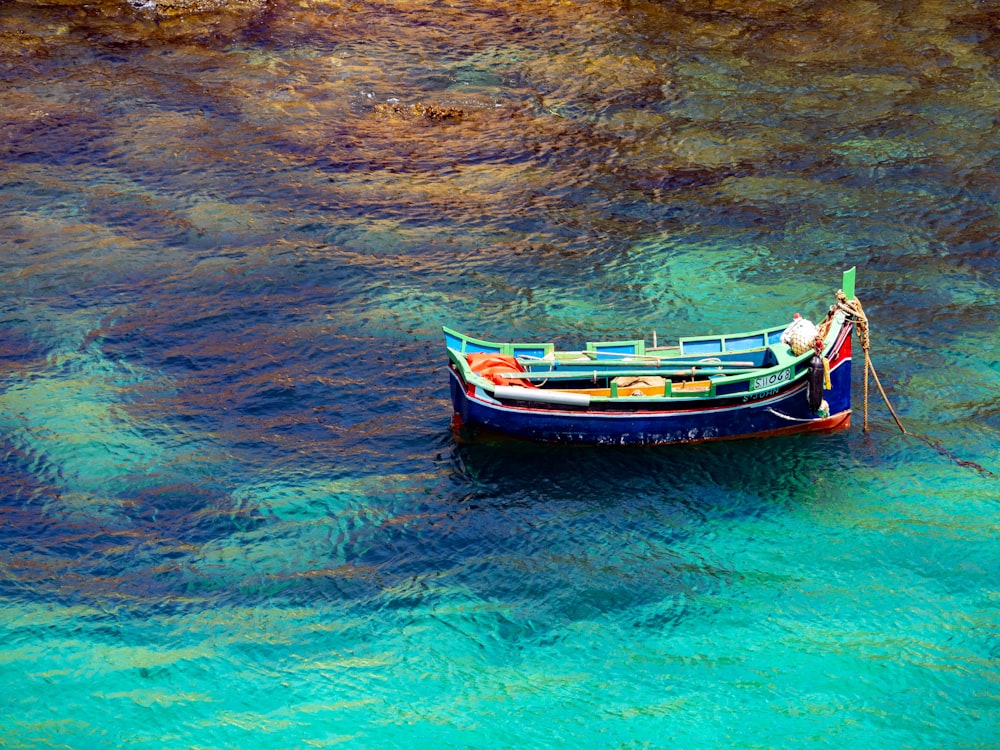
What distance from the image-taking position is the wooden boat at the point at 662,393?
53.5ft

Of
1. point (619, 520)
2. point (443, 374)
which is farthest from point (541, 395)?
point (443, 374)

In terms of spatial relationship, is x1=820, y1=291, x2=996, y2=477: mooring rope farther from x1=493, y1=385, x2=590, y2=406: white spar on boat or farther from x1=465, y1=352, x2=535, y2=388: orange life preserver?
x1=465, y1=352, x2=535, y2=388: orange life preserver

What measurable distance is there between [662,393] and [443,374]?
4213 mm

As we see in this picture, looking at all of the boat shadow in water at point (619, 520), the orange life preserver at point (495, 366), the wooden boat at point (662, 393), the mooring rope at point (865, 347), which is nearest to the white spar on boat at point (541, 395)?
the wooden boat at point (662, 393)

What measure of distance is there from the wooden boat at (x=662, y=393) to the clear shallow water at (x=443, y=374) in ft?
1.52

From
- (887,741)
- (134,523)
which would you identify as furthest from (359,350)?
(887,741)

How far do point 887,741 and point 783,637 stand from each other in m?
1.76

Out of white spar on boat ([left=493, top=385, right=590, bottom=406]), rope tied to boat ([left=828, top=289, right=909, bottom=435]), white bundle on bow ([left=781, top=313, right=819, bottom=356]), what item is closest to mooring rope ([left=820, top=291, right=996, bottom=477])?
rope tied to boat ([left=828, top=289, right=909, bottom=435])

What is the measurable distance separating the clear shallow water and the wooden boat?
46cm

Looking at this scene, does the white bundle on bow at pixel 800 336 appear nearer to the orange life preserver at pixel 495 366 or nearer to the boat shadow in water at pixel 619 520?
the boat shadow in water at pixel 619 520

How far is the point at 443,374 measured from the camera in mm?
18906

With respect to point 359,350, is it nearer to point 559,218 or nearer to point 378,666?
point 559,218

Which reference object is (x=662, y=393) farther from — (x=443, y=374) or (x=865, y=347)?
(x=443, y=374)

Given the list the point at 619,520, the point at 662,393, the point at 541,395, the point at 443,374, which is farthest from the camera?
the point at 443,374
